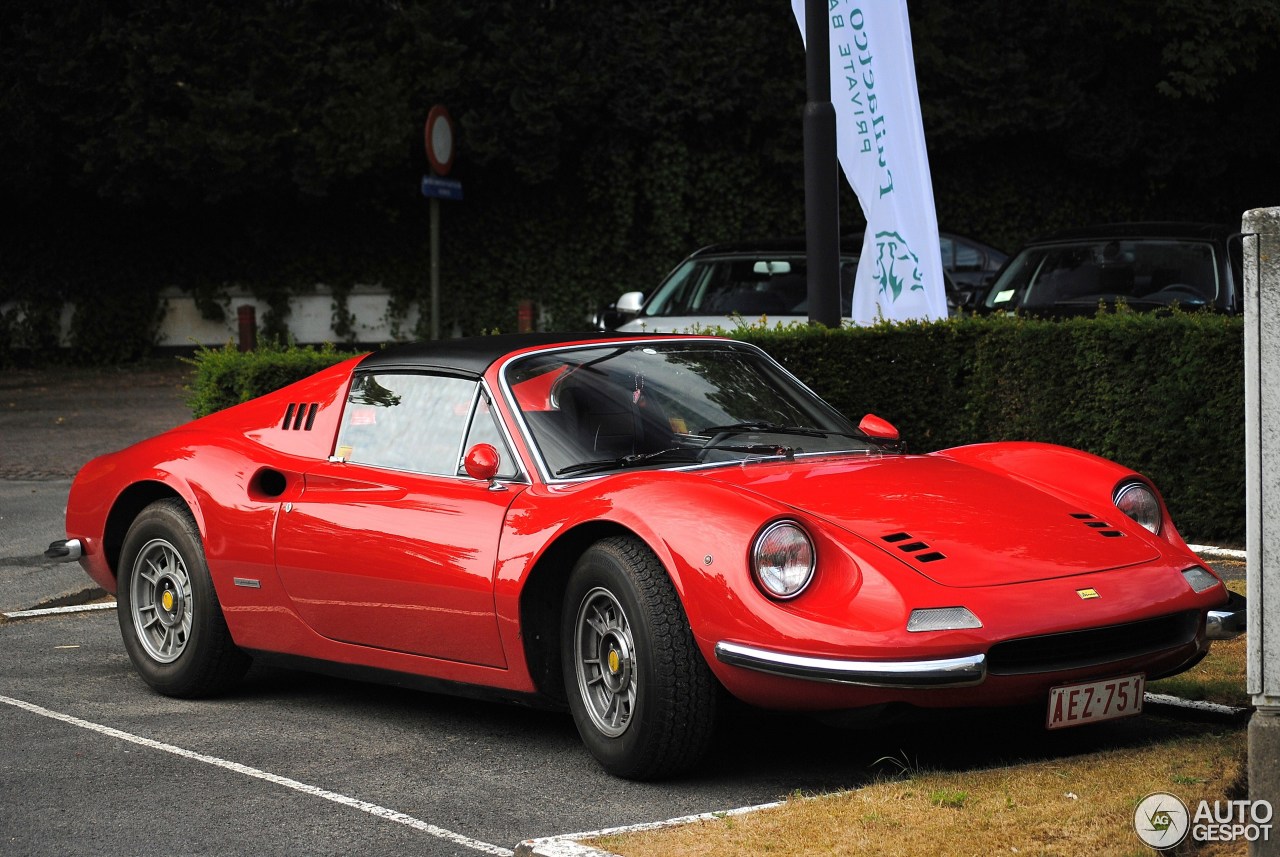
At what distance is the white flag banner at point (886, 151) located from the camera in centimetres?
1109

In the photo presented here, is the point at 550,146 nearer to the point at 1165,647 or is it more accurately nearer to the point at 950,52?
the point at 950,52

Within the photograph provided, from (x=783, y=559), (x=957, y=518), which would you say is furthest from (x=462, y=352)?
(x=957, y=518)

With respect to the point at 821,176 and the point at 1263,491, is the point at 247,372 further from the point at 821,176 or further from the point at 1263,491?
the point at 1263,491

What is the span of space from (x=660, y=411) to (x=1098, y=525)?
153 centimetres

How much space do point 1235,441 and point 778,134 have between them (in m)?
15.4

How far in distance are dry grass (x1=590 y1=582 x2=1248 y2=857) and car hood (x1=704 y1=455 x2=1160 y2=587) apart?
0.55 m

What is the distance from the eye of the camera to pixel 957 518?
5.08m

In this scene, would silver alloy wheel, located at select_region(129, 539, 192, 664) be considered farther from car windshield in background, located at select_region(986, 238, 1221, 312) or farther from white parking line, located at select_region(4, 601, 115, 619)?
car windshield in background, located at select_region(986, 238, 1221, 312)

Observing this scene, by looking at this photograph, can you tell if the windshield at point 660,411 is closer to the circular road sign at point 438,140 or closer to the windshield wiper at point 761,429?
the windshield wiper at point 761,429

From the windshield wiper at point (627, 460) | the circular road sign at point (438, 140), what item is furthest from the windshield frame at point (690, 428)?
the circular road sign at point (438, 140)

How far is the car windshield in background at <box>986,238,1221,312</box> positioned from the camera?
40.3ft

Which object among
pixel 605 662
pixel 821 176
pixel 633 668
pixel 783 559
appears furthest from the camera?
pixel 821 176

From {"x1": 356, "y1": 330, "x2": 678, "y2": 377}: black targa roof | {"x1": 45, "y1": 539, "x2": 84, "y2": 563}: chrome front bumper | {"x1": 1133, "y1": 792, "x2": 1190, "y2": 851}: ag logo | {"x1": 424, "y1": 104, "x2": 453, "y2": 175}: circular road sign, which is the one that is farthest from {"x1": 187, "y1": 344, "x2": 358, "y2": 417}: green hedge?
{"x1": 1133, "y1": 792, "x2": 1190, "y2": 851}: ag logo

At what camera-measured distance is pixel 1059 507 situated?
5340 millimetres
